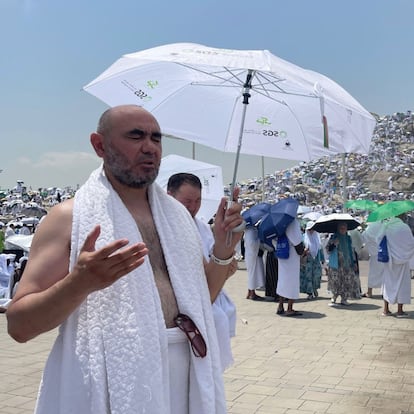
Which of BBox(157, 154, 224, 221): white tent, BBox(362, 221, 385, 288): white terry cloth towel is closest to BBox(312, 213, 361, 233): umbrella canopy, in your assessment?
BBox(362, 221, 385, 288): white terry cloth towel

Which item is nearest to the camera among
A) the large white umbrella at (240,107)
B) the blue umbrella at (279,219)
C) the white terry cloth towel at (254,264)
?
the large white umbrella at (240,107)

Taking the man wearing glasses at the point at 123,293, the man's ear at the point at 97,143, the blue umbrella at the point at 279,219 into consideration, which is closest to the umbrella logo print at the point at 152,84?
the man wearing glasses at the point at 123,293

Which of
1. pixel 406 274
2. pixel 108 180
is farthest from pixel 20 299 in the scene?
pixel 406 274

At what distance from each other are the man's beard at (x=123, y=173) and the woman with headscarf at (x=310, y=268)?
9079 mm

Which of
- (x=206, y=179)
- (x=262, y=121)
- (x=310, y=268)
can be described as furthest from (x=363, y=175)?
(x=262, y=121)

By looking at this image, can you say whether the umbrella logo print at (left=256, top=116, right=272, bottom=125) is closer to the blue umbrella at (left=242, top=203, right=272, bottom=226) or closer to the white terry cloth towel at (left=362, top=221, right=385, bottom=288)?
the white terry cloth towel at (left=362, top=221, right=385, bottom=288)

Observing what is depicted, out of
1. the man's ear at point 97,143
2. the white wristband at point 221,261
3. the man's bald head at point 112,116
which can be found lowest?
the white wristband at point 221,261

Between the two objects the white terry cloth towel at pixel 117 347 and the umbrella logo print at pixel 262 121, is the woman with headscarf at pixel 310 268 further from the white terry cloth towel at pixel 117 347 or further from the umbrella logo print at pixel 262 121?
the white terry cloth towel at pixel 117 347

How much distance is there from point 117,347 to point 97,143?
74 cm

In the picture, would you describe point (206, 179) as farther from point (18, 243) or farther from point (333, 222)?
point (18, 243)

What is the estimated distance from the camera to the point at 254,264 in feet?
36.3

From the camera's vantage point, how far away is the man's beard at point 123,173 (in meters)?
1.99

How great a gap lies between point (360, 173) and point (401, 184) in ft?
23.6

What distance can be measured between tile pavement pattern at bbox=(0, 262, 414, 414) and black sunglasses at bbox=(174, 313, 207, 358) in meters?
2.94
